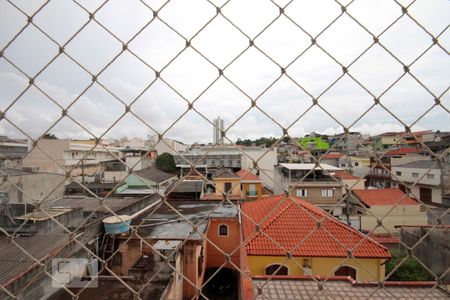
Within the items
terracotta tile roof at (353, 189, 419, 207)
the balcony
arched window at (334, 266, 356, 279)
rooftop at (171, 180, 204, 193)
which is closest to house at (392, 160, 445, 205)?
terracotta tile roof at (353, 189, 419, 207)

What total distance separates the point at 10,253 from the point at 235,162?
13.5m

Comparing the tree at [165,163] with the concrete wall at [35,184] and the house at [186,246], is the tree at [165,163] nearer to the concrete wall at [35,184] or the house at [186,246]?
the house at [186,246]

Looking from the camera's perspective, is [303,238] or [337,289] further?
[303,238]

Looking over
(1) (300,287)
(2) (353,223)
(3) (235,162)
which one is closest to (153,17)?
(1) (300,287)

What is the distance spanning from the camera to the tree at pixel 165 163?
1802 centimetres

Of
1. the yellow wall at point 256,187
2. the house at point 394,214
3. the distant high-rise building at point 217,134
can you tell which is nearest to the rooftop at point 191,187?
the yellow wall at point 256,187

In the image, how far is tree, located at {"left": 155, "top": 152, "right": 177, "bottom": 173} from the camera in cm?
1802

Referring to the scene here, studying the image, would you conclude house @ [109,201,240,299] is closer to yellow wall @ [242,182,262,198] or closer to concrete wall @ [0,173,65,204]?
yellow wall @ [242,182,262,198]

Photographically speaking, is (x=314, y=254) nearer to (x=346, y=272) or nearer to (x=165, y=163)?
(x=346, y=272)

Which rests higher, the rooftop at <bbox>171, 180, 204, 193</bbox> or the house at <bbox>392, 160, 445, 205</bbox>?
the house at <bbox>392, 160, 445, 205</bbox>

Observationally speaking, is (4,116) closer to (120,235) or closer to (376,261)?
(120,235)

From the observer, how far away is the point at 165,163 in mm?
18078

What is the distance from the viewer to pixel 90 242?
16.3 feet

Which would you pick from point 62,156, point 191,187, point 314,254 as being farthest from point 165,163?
point 314,254
